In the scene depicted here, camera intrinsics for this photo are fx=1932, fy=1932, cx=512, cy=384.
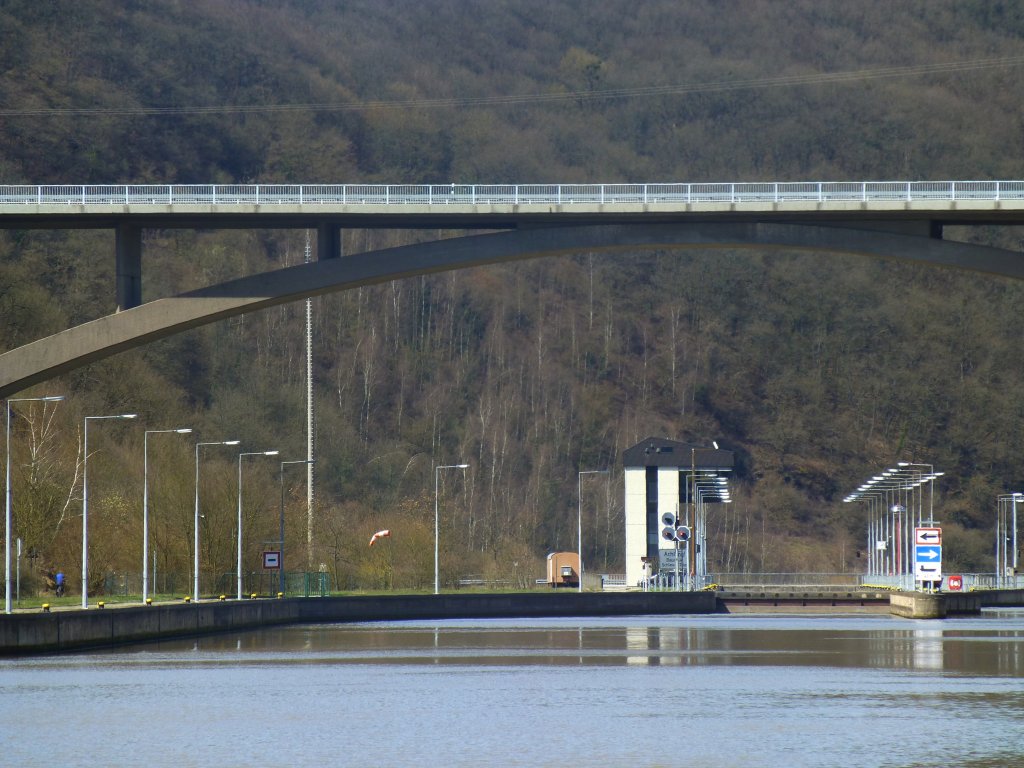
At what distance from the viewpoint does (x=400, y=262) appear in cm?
5625

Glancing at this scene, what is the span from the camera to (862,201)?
2126 inches

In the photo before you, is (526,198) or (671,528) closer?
(526,198)

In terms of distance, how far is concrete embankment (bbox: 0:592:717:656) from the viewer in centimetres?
3931

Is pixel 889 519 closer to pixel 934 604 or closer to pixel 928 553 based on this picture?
pixel 934 604

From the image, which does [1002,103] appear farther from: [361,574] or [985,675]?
[985,675]

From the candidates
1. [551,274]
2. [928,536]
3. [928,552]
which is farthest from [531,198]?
[551,274]

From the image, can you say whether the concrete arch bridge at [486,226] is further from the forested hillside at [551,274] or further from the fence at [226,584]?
the forested hillside at [551,274]

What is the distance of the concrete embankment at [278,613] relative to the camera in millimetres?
39312

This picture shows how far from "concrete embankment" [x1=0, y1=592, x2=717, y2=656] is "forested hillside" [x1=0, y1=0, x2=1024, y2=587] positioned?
22275mm

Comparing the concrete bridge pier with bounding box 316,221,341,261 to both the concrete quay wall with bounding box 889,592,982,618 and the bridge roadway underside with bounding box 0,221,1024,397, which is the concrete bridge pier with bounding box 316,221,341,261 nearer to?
the bridge roadway underside with bounding box 0,221,1024,397

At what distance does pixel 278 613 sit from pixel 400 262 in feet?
37.5

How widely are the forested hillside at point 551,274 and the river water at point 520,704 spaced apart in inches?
1974

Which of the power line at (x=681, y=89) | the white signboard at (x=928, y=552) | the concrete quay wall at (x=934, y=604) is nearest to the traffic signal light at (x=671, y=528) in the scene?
the concrete quay wall at (x=934, y=604)

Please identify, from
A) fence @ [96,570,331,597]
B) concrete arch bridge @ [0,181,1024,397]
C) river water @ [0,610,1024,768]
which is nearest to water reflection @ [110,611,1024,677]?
river water @ [0,610,1024,768]
